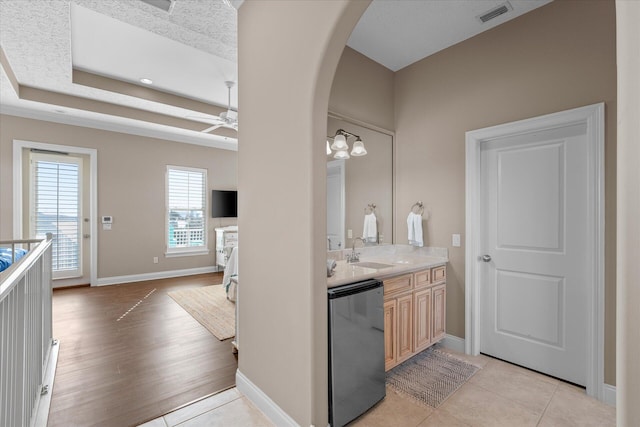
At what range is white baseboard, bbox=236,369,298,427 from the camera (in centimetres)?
180

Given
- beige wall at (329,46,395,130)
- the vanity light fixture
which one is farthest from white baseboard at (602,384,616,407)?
beige wall at (329,46,395,130)

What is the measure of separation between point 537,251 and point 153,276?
614 centimetres

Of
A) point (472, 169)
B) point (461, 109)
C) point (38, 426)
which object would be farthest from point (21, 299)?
point (461, 109)

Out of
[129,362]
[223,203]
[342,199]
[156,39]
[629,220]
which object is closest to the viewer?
[629,220]

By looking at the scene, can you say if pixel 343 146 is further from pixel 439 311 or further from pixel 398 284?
pixel 439 311

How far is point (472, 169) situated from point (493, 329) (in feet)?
4.83

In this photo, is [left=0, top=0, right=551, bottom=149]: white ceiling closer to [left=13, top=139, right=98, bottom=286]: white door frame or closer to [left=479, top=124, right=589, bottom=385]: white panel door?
[left=13, top=139, right=98, bottom=286]: white door frame

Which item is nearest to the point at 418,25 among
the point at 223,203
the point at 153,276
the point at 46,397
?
the point at 46,397

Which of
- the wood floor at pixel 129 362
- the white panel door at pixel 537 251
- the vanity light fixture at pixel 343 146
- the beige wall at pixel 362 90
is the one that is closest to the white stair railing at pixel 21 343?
the wood floor at pixel 129 362

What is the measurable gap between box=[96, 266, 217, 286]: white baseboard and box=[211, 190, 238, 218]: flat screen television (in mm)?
1196

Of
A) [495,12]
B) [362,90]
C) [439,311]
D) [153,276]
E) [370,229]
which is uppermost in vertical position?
[495,12]

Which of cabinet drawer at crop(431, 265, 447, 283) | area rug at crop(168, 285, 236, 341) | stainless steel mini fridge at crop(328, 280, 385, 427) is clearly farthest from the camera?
area rug at crop(168, 285, 236, 341)

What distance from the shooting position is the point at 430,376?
95.3 inches

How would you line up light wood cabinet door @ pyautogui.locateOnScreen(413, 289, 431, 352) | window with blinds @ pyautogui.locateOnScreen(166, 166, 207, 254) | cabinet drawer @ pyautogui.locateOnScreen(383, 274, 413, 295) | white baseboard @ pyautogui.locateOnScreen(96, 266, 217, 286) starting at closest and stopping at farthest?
cabinet drawer @ pyautogui.locateOnScreen(383, 274, 413, 295) → light wood cabinet door @ pyautogui.locateOnScreen(413, 289, 431, 352) → white baseboard @ pyautogui.locateOnScreen(96, 266, 217, 286) → window with blinds @ pyautogui.locateOnScreen(166, 166, 207, 254)
